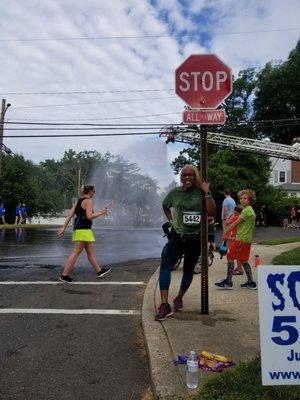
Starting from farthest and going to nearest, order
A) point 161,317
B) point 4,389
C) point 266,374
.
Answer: point 161,317 < point 4,389 < point 266,374

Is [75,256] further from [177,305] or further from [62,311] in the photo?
[177,305]

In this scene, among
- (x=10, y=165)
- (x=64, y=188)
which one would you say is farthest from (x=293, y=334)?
(x=64, y=188)

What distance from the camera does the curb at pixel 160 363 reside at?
3.77m

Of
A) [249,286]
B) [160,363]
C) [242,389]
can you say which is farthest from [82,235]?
[242,389]

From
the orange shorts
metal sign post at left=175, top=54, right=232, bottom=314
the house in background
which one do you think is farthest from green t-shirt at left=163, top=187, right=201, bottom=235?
the house in background

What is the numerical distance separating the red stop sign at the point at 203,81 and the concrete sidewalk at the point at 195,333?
2.45 metres

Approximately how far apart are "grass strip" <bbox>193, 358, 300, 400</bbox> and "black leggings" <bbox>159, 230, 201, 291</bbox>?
2.09 metres

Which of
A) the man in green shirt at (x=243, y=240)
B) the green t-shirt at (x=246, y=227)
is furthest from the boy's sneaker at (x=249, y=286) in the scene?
the green t-shirt at (x=246, y=227)

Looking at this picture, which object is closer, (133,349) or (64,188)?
(133,349)

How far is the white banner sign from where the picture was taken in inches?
130

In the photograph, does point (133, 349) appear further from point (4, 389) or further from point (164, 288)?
point (4, 389)

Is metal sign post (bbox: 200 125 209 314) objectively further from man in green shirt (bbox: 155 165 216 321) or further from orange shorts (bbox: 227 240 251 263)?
orange shorts (bbox: 227 240 251 263)

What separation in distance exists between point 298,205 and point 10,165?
A: 2245cm

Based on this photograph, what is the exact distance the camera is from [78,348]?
507 centimetres
